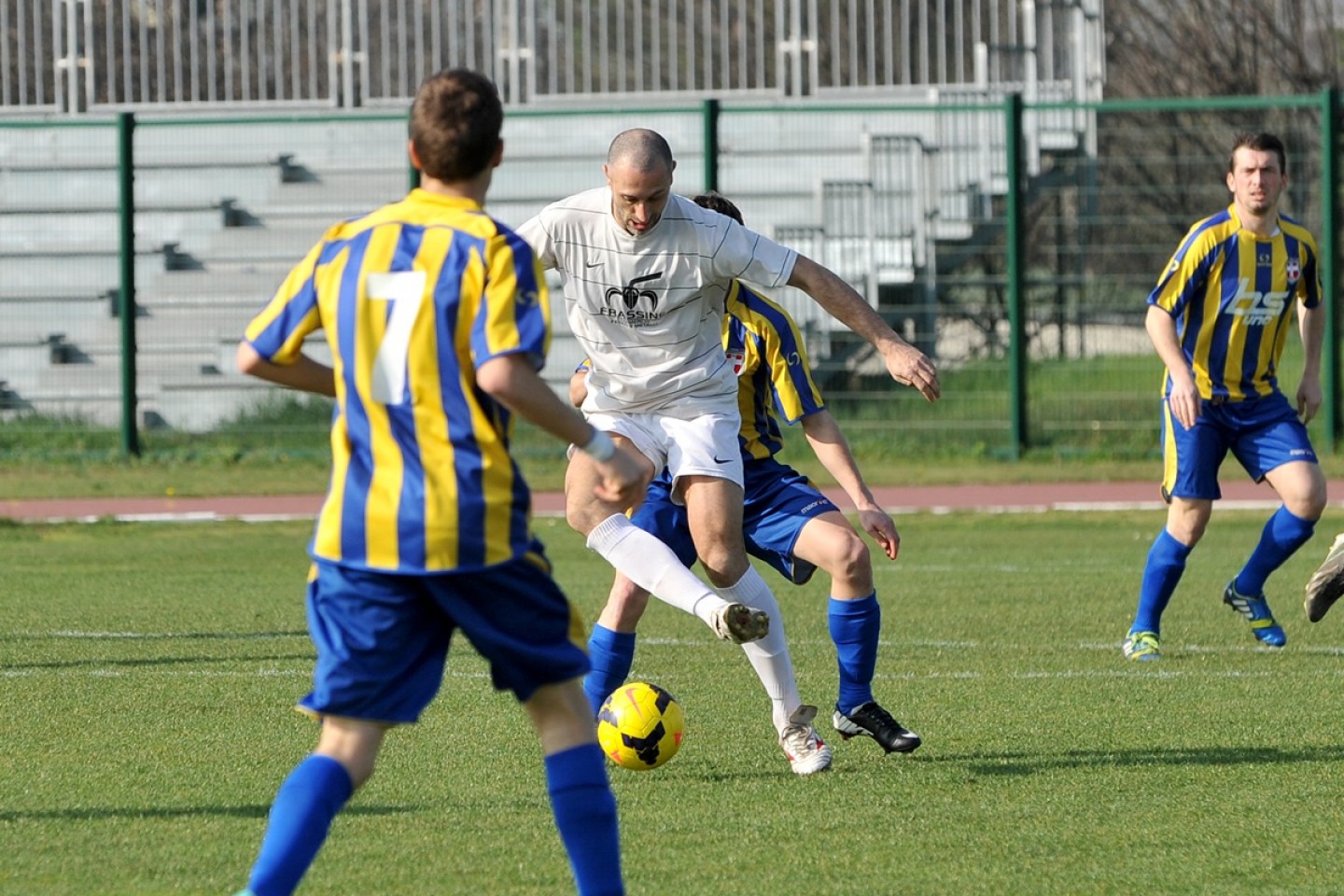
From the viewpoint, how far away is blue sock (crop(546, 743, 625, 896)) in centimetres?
379

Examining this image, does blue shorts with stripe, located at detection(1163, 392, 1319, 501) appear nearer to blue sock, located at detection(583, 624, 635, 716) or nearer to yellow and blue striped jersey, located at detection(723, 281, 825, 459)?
yellow and blue striped jersey, located at detection(723, 281, 825, 459)

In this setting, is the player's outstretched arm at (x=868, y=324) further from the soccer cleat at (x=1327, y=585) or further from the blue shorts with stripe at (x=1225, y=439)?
the blue shorts with stripe at (x=1225, y=439)

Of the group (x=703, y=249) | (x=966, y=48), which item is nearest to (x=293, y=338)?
(x=703, y=249)

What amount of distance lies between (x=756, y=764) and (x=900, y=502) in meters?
8.67

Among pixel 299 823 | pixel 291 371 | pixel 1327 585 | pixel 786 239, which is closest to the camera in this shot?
pixel 299 823

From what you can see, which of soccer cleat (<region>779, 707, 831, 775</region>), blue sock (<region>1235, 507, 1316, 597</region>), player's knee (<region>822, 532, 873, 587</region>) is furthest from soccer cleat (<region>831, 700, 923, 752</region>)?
blue sock (<region>1235, 507, 1316, 597</region>)

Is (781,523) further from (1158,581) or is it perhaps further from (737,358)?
(1158,581)

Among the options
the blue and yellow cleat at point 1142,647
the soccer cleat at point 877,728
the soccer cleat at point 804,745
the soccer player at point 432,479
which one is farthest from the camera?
the blue and yellow cleat at point 1142,647

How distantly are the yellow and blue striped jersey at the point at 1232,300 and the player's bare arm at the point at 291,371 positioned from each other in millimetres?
4757

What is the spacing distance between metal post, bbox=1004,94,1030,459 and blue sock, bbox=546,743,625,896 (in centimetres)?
1289

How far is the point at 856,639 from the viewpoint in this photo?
5.95 m

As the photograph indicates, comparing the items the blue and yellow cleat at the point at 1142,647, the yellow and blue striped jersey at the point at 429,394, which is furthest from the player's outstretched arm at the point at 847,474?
the blue and yellow cleat at the point at 1142,647

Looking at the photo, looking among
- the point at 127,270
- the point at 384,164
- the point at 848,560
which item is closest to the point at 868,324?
the point at 848,560

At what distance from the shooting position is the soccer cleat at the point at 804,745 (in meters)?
5.66
